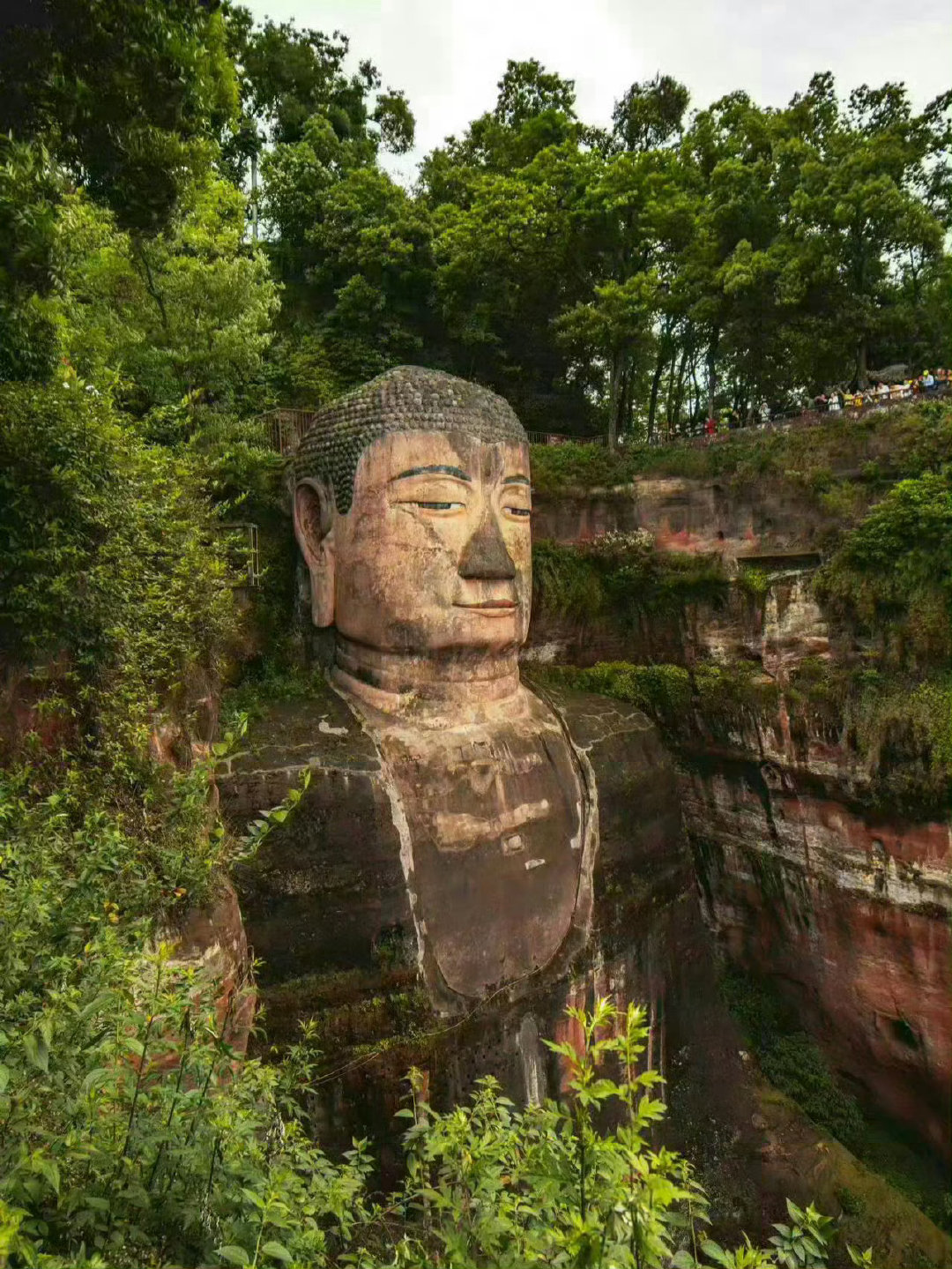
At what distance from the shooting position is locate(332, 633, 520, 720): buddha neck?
7828mm

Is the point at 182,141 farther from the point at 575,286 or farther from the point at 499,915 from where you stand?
the point at 575,286

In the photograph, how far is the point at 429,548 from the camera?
7.62 metres

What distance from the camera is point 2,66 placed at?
15.3 feet

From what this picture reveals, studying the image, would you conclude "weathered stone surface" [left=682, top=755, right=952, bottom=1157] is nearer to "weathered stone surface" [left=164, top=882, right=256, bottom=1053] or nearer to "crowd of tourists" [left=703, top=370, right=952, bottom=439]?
"crowd of tourists" [left=703, top=370, right=952, bottom=439]

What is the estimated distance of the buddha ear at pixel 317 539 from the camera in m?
8.25

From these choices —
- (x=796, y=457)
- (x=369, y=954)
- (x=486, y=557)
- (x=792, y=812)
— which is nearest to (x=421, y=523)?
(x=486, y=557)

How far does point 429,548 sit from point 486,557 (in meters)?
0.58

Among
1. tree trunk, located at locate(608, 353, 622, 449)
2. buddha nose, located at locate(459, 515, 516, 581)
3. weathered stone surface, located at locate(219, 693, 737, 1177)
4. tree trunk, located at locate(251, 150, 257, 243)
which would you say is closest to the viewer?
weathered stone surface, located at locate(219, 693, 737, 1177)

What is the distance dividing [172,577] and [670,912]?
258 inches

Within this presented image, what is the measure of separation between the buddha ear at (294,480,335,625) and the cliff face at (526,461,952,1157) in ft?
13.0

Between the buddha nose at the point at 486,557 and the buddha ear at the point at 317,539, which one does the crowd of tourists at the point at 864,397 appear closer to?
the buddha nose at the point at 486,557

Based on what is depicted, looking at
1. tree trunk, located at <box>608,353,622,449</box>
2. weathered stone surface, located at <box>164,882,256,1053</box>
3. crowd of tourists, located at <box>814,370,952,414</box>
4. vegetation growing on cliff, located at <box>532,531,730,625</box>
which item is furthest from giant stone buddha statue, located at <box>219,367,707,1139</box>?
tree trunk, located at <box>608,353,622,449</box>

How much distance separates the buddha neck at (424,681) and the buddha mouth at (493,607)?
0.46 m

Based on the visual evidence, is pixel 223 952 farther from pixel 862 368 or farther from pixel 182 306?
pixel 862 368
